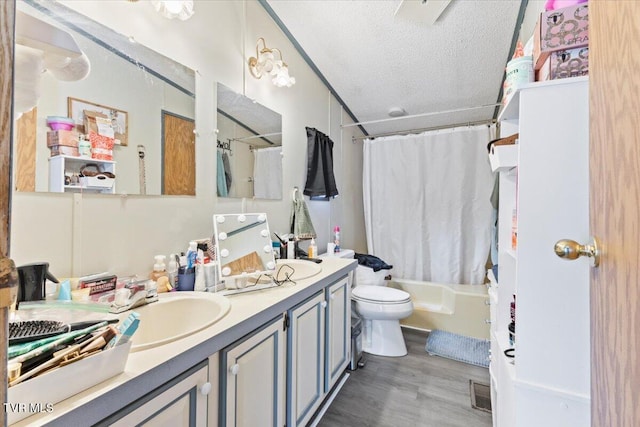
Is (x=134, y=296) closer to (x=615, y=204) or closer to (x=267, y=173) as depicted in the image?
(x=267, y=173)

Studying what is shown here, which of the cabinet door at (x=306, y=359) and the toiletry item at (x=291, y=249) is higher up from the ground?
the toiletry item at (x=291, y=249)

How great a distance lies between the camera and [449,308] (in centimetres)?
269

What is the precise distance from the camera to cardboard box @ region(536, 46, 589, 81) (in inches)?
32.6

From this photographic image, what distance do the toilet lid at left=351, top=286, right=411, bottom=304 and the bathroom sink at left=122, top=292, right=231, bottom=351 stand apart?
1.43m

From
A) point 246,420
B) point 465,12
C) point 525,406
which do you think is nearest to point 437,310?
point 525,406

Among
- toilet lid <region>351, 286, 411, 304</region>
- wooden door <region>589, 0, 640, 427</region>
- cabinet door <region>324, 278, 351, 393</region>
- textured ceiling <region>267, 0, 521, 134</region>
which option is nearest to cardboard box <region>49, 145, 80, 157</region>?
cabinet door <region>324, 278, 351, 393</region>

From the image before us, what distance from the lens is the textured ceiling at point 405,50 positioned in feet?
5.82

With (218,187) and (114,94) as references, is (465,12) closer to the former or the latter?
(218,187)

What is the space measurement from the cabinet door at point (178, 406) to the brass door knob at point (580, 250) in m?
0.98

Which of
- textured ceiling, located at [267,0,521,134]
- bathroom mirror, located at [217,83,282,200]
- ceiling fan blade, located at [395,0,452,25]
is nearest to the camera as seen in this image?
bathroom mirror, located at [217,83,282,200]

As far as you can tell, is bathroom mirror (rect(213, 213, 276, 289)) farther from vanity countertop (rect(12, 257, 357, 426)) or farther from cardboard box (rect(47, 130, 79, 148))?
cardboard box (rect(47, 130, 79, 148))

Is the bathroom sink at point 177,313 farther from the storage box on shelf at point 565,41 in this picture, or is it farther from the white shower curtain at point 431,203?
the white shower curtain at point 431,203

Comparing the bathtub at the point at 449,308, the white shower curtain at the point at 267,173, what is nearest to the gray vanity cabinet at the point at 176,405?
the white shower curtain at the point at 267,173

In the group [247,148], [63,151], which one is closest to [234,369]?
[63,151]
